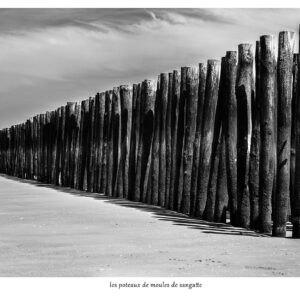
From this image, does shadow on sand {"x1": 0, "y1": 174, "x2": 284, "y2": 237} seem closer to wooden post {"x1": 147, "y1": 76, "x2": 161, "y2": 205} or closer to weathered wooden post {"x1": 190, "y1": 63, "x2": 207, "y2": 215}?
wooden post {"x1": 147, "y1": 76, "x2": 161, "y2": 205}

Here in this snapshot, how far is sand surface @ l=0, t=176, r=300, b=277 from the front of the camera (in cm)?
429

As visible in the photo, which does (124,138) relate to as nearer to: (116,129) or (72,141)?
(116,129)

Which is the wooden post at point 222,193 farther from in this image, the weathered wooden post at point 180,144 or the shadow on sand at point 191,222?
the weathered wooden post at point 180,144

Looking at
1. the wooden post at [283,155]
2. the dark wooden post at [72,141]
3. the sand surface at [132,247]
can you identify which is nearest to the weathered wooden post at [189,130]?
the sand surface at [132,247]

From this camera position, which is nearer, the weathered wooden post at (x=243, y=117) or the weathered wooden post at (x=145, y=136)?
the weathered wooden post at (x=243, y=117)

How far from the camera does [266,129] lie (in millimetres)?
6145

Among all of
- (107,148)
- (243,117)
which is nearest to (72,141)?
(107,148)

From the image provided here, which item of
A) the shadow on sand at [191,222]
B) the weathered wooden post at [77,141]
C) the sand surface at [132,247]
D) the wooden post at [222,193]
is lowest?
the sand surface at [132,247]

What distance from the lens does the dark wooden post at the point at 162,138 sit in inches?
339

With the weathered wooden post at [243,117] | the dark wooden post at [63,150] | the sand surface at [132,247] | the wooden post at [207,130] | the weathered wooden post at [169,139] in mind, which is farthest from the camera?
the dark wooden post at [63,150]

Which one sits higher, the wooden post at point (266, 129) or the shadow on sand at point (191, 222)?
the wooden post at point (266, 129)

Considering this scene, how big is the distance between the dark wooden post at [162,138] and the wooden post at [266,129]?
2595 mm

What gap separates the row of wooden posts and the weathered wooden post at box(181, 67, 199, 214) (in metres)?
0.01

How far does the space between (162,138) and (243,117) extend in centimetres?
230
